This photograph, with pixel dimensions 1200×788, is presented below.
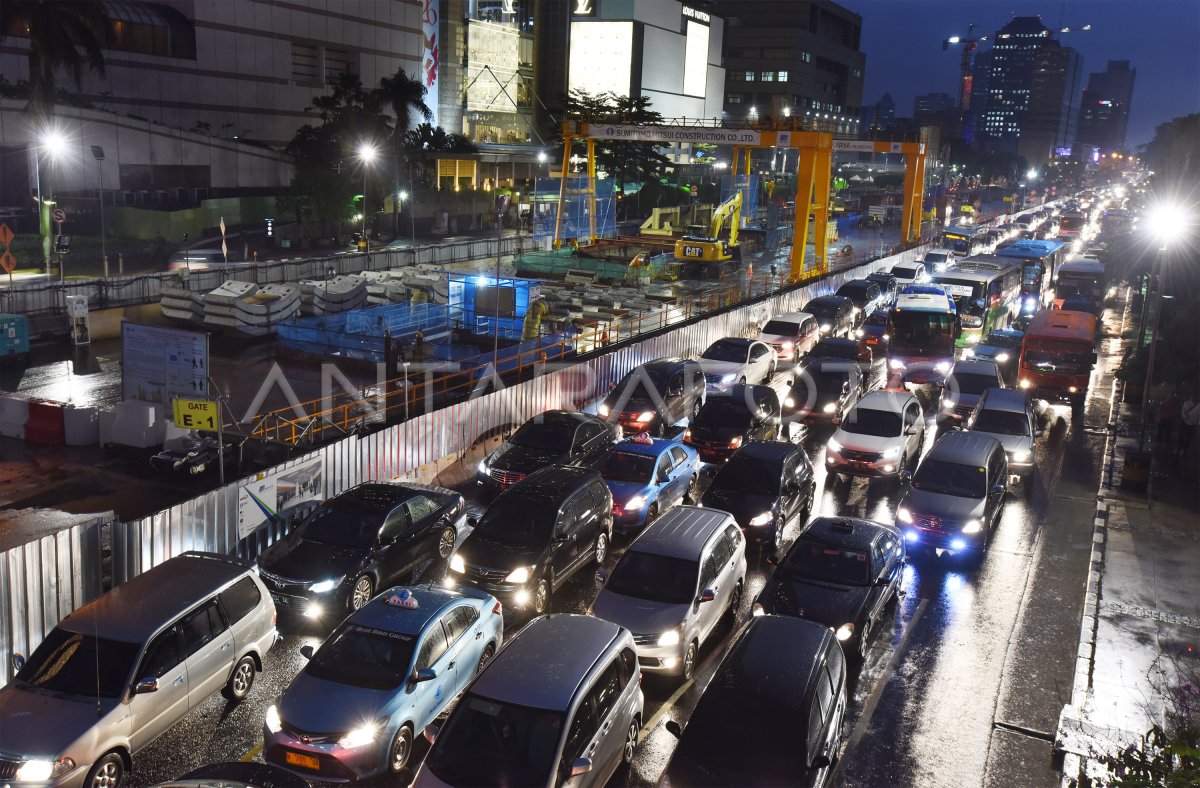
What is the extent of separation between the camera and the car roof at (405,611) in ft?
34.4

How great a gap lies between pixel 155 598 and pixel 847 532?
9156mm

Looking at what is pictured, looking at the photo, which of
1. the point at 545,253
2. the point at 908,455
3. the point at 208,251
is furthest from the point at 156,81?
the point at 908,455

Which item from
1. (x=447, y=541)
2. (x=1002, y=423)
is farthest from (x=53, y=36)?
(x=1002, y=423)

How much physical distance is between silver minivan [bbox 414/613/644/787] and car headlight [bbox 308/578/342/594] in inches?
157

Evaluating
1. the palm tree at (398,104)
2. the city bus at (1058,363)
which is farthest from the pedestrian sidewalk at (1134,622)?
the palm tree at (398,104)

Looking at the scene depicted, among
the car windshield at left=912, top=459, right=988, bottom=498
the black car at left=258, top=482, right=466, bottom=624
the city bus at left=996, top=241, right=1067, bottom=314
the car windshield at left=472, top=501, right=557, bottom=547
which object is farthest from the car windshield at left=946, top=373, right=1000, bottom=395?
the city bus at left=996, top=241, right=1067, bottom=314

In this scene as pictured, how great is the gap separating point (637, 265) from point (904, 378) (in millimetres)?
22436

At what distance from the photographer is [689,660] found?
12.0m

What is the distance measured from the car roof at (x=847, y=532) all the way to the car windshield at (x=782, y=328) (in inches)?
653

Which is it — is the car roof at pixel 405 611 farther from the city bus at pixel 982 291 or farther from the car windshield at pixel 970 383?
the city bus at pixel 982 291

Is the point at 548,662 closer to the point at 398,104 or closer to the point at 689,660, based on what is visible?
the point at 689,660

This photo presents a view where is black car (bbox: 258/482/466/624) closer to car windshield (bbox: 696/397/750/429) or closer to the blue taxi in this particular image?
the blue taxi

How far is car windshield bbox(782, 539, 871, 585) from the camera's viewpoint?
44.0 ft

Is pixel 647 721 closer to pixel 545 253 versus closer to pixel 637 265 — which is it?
pixel 637 265
